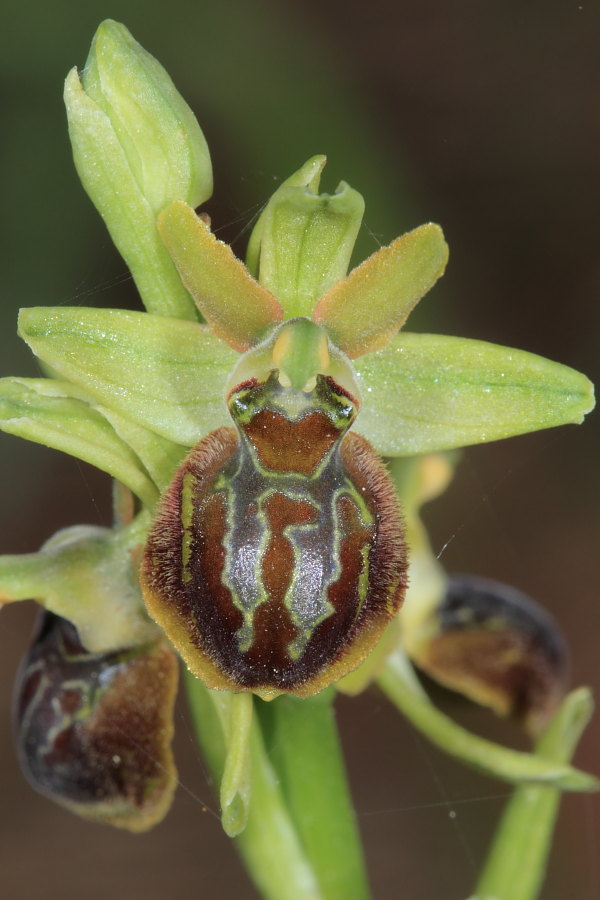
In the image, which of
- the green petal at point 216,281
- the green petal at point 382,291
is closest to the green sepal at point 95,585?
the green petal at point 216,281

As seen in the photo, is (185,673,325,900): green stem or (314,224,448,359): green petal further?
(185,673,325,900): green stem

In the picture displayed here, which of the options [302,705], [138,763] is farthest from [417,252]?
A: [138,763]

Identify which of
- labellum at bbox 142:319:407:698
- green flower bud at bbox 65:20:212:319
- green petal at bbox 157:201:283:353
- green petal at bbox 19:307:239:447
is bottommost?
labellum at bbox 142:319:407:698

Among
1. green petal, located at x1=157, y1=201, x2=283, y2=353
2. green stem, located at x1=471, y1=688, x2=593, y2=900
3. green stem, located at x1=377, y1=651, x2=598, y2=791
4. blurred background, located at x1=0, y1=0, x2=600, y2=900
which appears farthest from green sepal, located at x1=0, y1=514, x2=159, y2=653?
blurred background, located at x1=0, y1=0, x2=600, y2=900

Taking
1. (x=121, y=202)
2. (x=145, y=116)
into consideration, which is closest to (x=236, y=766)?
(x=121, y=202)

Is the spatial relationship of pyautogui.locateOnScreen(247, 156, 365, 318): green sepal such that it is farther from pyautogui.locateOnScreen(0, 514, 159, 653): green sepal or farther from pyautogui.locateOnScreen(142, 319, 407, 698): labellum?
pyautogui.locateOnScreen(0, 514, 159, 653): green sepal

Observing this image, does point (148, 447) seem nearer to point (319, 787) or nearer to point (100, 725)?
point (100, 725)

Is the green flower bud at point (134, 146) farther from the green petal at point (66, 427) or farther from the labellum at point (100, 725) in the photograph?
the labellum at point (100, 725)
